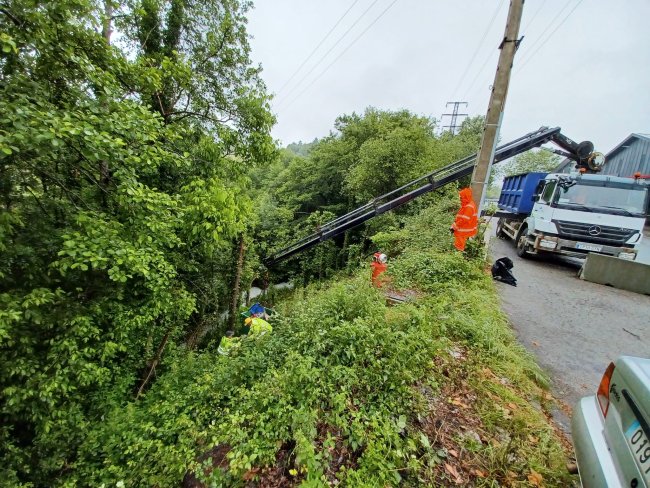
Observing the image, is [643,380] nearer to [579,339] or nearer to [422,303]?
[422,303]

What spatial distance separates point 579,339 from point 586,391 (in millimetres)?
1387

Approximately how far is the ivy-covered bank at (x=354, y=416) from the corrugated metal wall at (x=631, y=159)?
63.5 ft

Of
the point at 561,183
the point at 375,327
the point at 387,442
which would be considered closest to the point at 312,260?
the point at 561,183

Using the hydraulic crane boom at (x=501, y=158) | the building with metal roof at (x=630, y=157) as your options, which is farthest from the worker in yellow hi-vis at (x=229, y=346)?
the building with metal roof at (x=630, y=157)

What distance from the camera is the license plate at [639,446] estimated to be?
128cm

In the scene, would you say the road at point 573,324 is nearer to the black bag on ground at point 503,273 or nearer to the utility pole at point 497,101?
the black bag on ground at point 503,273

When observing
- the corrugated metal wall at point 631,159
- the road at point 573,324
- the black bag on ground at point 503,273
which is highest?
the corrugated metal wall at point 631,159

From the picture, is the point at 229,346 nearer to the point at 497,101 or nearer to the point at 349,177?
the point at 497,101

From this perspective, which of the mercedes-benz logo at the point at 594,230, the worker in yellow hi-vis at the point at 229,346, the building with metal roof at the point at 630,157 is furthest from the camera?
the building with metal roof at the point at 630,157

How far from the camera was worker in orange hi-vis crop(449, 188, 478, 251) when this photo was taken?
5398 mm

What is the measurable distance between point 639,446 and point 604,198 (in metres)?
7.92

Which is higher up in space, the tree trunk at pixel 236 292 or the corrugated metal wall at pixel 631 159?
the corrugated metal wall at pixel 631 159

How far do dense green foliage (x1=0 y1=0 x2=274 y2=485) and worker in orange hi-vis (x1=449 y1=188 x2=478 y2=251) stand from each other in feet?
14.2

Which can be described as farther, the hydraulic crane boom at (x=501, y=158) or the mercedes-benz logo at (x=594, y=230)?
the hydraulic crane boom at (x=501, y=158)
